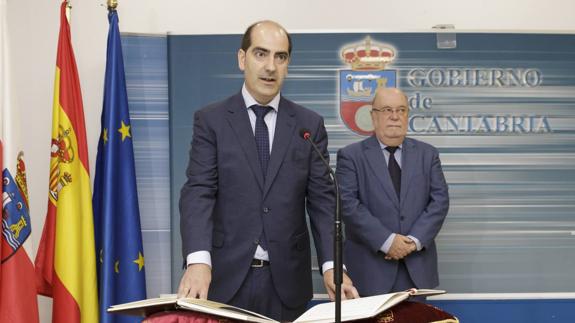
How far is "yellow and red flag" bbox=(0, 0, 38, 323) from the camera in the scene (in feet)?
10.6

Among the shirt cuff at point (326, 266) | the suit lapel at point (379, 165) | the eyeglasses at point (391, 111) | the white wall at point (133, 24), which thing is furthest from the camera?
the white wall at point (133, 24)

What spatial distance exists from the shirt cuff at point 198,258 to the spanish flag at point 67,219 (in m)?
1.58

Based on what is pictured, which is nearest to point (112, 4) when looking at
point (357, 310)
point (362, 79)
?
point (362, 79)

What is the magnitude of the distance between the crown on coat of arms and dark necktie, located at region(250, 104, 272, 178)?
157 cm

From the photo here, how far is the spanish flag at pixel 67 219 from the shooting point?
3.51 m

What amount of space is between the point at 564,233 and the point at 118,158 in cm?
256

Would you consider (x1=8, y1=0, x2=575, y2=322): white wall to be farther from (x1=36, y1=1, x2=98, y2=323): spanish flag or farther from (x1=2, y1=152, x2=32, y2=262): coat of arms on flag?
(x1=2, y1=152, x2=32, y2=262): coat of arms on flag

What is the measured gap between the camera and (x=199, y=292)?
1.98m

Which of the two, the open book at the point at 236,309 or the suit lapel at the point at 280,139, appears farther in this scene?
the suit lapel at the point at 280,139

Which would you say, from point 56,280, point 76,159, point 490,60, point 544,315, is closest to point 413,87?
point 490,60

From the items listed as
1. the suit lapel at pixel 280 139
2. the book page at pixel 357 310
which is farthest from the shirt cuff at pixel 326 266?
the book page at pixel 357 310

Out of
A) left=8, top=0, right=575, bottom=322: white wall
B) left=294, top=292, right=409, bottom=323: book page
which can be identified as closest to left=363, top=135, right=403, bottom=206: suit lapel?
left=8, top=0, right=575, bottom=322: white wall

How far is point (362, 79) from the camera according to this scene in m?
4.01

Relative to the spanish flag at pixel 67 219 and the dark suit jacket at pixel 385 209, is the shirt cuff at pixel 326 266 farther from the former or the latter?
the spanish flag at pixel 67 219
